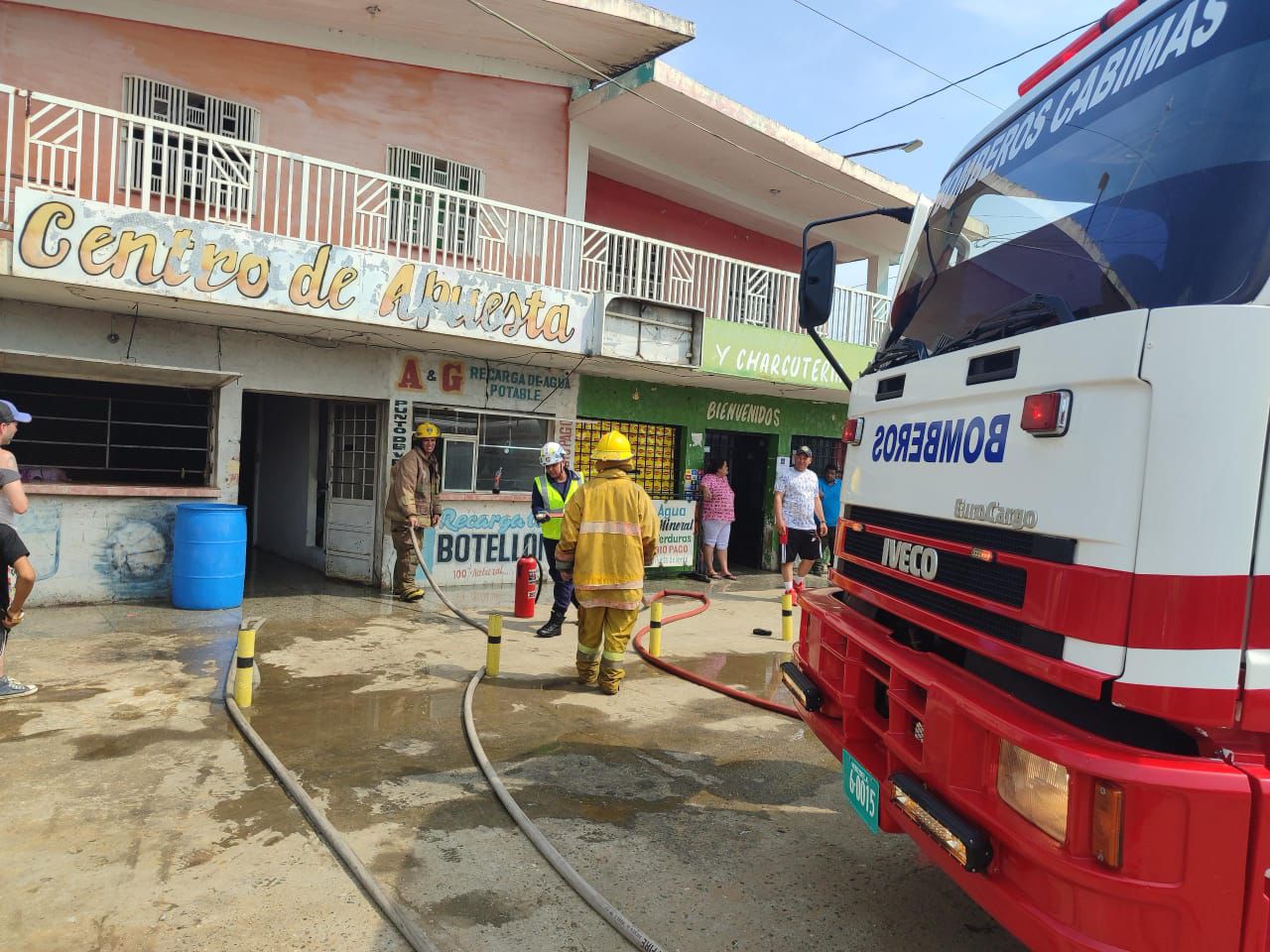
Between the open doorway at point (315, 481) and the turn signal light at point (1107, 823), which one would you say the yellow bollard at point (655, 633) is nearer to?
the open doorway at point (315, 481)

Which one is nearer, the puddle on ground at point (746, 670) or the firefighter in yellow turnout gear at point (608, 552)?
the firefighter in yellow turnout gear at point (608, 552)

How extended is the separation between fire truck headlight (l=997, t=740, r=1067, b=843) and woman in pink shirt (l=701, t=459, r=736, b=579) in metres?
10.3

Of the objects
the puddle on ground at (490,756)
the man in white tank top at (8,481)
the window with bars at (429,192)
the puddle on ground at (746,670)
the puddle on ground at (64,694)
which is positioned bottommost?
the puddle on ground at (64,694)

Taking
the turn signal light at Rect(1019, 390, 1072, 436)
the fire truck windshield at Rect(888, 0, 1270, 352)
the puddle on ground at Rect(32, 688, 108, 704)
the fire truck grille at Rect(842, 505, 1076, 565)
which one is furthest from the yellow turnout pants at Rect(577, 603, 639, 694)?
the turn signal light at Rect(1019, 390, 1072, 436)

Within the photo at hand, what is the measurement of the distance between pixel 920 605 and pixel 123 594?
8.36 m

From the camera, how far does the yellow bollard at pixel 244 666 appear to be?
516 centimetres

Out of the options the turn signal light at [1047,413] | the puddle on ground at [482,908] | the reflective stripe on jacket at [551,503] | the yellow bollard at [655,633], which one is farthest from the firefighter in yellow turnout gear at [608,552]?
the turn signal light at [1047,413]

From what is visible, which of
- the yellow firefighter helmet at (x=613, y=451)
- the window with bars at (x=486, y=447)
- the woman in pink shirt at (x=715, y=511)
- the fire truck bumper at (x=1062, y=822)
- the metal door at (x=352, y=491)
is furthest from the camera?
the woman in pink shirt at (x=715, y=511)

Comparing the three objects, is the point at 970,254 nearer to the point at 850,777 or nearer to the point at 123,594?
the point at 850,777

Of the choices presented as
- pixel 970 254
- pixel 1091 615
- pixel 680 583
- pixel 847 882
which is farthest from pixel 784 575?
pixel 1091 615

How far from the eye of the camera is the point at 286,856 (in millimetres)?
3402

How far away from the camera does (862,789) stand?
291 centimetres

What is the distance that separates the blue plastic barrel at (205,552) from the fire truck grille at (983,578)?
735 cm

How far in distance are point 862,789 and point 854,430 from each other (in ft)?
4.60
